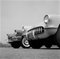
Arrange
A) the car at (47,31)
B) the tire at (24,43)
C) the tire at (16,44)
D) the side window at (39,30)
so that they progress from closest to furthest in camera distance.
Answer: the car at (47,31), the side window at (39,30), the tire at (24,43), the tire at (16,44)

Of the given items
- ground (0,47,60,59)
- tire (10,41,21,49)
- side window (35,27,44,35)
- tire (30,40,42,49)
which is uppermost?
side window (35,27,44,35)

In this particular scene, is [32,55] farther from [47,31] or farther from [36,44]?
[36,44]

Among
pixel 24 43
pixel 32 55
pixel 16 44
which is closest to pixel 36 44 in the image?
pixel 24 43

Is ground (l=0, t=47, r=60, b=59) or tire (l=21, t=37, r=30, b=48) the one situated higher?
ground (l=0, t=47, r=60, b=59)

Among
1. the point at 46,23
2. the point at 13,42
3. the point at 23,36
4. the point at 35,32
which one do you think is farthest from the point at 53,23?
the point at 13,42

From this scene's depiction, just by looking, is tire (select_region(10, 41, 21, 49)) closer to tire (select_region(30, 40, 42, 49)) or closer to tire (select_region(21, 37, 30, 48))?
tire (select_region(21, 37, 30, 48))

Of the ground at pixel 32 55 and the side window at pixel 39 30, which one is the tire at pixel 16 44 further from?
the ground at pixel 32 55

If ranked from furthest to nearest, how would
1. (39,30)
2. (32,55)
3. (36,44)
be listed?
(36,44), (39,30), (32,55)

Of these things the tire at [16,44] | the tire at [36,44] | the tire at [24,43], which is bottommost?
the tire at [16,44]

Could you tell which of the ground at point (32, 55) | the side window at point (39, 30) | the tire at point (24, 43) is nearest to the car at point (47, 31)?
the side window at point (39, 30)

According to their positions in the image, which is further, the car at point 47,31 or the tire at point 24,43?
the tire at point 24,43

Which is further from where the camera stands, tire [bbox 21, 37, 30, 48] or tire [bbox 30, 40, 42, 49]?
tire [bbox 21, 37, 30, 48]

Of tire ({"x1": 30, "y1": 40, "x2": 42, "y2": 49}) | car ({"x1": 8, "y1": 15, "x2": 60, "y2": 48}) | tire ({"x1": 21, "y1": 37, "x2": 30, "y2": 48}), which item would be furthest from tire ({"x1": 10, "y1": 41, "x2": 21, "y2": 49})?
car ({"x1": 8, "y1": 15, "x2": 60, "y2": 48})

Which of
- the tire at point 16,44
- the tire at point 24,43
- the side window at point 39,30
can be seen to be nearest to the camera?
the side window at point 39,30
